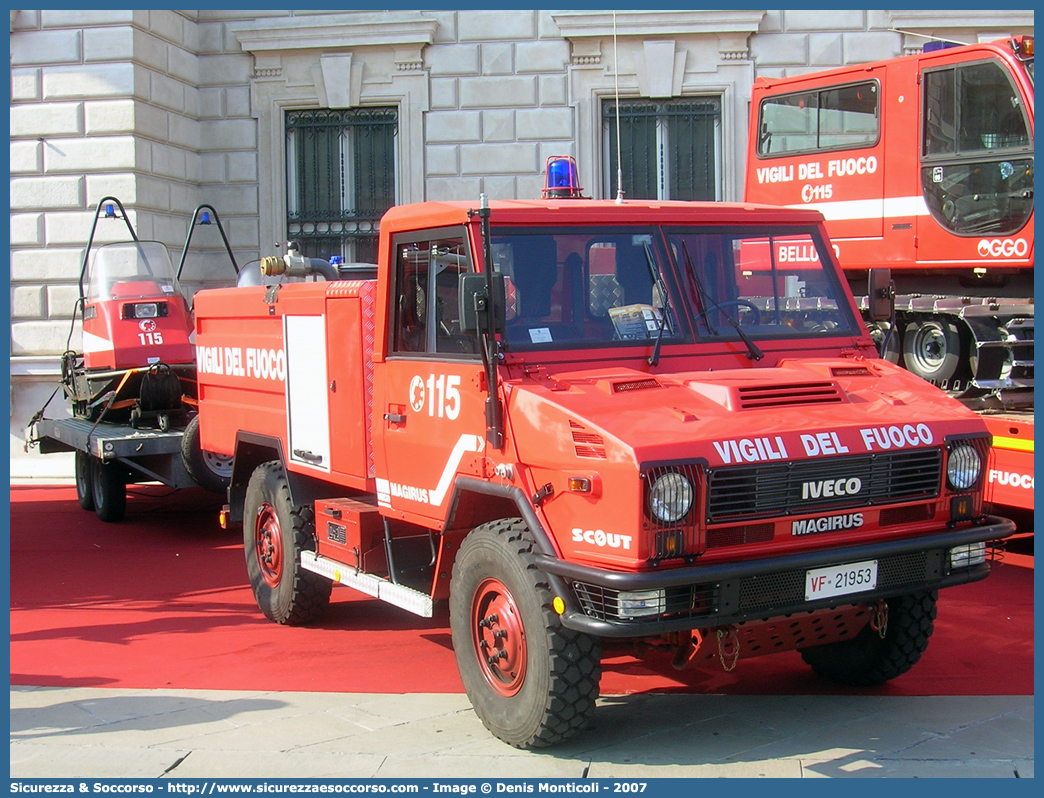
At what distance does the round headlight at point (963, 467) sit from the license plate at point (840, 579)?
1.92ft

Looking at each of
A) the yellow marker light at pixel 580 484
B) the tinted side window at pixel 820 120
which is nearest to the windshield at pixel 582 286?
the yellow marker light at pixel 580 484

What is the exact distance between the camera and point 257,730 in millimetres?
5676

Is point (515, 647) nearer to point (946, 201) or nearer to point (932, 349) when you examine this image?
point (932, 349)

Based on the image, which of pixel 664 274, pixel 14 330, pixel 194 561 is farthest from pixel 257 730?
pixel 14 330

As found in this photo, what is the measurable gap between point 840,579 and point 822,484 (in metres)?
0.43

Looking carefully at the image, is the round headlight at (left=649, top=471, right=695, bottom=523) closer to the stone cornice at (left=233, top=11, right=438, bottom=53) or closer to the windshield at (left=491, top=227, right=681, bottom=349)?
the windshield at (left=491, top=227, right=681, bottom=349)

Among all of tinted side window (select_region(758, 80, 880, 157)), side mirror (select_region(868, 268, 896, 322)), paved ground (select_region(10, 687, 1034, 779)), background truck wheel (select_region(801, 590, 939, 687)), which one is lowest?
paved ground (select_region(10, 687, 1034, 779))

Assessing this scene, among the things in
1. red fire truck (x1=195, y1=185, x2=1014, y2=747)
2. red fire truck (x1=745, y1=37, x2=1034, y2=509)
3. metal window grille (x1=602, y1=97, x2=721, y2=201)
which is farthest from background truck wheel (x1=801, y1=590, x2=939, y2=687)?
metal window grille (x1=602, y1=97, x2=721, y2=201)

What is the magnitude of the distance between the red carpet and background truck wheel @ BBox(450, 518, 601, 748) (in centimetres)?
90

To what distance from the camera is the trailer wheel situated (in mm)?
9172

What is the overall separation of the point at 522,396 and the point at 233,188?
12774 mm

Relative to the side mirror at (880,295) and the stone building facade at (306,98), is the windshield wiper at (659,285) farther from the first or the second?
the stone building facade at (306,98)

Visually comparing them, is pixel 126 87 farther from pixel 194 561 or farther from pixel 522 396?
pixel 522 396

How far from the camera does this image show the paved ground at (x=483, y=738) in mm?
5082
